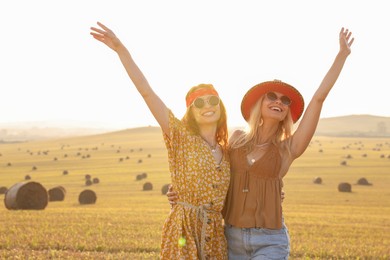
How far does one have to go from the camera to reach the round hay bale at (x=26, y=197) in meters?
25.3

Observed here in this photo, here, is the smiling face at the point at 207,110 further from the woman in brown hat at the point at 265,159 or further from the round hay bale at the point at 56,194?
the round hay bale at the point at 56,194

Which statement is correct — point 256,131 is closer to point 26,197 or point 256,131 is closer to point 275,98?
point 275,98

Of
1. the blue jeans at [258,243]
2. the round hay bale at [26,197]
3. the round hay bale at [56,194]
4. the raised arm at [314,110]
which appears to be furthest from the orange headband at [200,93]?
the round hay bale at [56,194]

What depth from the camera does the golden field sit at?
12547mm

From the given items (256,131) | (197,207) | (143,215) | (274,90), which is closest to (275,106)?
(274,90)

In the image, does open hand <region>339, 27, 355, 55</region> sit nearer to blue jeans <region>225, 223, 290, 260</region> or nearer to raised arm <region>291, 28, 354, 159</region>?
raised arm <region>291, 28, 354, 159</region>

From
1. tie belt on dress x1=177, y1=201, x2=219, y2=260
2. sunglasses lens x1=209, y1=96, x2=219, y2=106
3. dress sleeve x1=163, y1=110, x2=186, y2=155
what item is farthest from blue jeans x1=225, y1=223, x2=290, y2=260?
sunglasses lens x1=209, y1=96, x2=219, y2=106

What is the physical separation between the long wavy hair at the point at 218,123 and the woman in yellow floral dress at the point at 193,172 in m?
0.02

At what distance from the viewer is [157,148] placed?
95.6 m

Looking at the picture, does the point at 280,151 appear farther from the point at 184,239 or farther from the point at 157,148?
the point at 157,148

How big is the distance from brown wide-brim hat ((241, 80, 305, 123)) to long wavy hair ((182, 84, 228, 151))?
1.11ft

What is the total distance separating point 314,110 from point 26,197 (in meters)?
21.6

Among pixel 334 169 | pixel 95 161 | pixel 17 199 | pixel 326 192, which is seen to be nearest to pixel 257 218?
pixel 17 199

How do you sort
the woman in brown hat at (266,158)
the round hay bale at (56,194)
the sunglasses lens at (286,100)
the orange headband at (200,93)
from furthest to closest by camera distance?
1. the round hay bale at (56,194)
2. the sunglasses lens at (286,100)
3. the orange headband at (200,93)
4. the woman in brown hat at (266,158)
